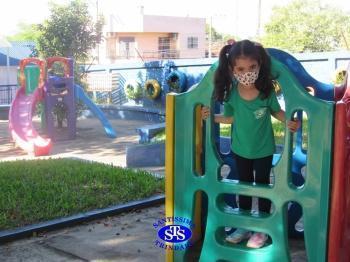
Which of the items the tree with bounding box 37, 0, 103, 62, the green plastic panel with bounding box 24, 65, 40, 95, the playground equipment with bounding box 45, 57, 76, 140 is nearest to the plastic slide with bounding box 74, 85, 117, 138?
the playground equipment with bounding box 45, 57, 76, 140

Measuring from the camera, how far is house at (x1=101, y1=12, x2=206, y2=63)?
41.2 meters

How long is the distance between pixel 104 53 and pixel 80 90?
33182 millimetres

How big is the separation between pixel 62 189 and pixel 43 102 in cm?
553

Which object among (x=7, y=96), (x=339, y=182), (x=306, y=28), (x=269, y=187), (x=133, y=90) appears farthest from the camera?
(x=306, y=28)

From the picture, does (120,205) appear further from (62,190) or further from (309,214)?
(309,214)

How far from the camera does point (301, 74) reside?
324cm

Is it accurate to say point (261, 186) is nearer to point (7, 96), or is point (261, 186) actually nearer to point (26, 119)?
point (26, 119)

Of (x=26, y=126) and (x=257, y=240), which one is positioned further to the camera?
(x=26, y=126)

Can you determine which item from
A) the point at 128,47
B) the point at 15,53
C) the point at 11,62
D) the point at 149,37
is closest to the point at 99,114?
the point at 11,62

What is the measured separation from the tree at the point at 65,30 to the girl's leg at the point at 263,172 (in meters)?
10.5

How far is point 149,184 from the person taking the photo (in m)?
5.04

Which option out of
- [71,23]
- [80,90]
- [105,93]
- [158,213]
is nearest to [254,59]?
[158,213]

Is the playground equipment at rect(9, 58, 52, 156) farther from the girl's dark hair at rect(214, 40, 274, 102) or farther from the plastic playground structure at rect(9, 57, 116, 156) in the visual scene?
the girl's dark hair at rect(214, 40, 274, 102)

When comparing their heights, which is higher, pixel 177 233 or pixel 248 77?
pixel 248 77
